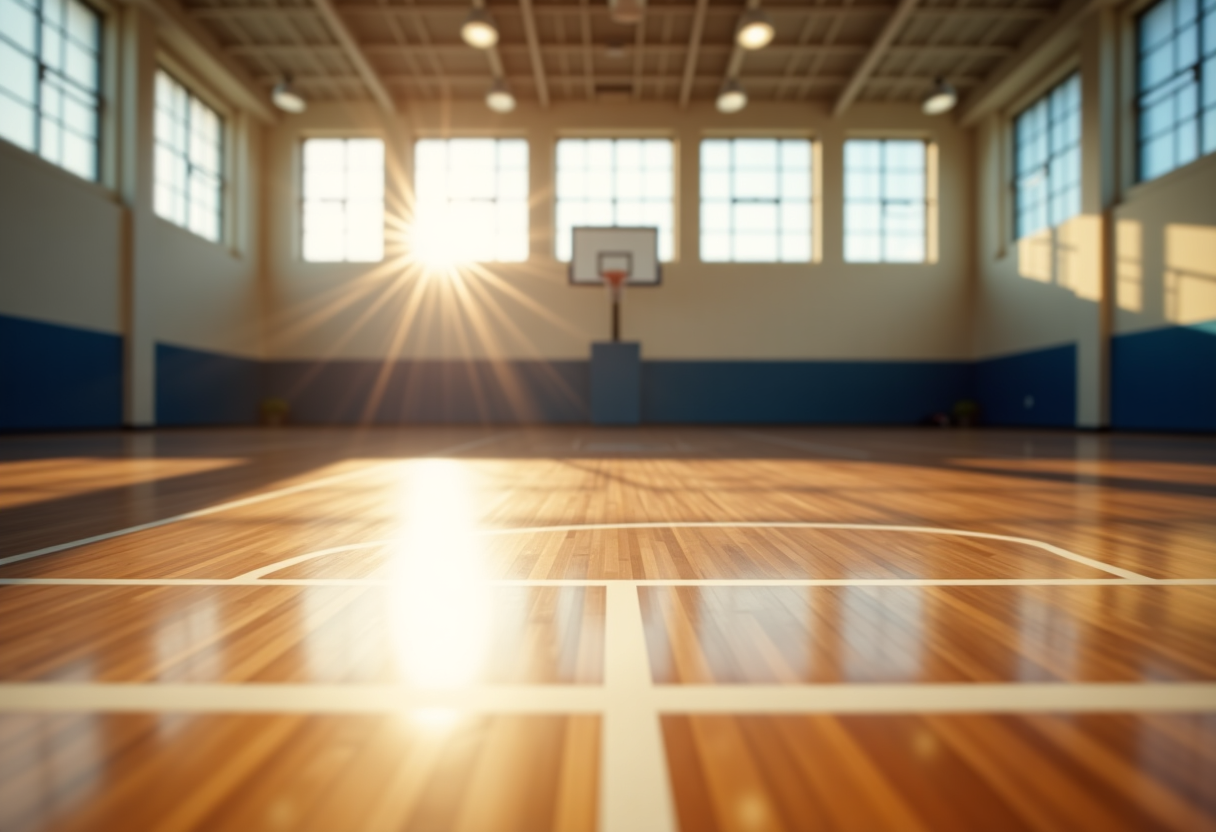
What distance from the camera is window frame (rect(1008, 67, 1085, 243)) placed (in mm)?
8914

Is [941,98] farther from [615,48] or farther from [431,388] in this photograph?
[431,388]

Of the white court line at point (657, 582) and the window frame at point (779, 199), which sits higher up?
the window frame at point (779, 199)

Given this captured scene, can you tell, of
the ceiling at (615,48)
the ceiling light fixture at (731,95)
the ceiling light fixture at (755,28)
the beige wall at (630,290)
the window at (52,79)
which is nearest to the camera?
the window at (52,79)

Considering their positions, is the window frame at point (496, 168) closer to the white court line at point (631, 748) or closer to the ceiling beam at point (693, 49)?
the ceiling beam at point (693, 49)

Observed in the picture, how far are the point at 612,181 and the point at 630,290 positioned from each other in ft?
6.21

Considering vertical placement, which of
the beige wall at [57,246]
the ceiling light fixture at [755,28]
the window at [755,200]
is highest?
the ceiling light fixture at [755,28]

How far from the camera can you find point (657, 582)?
138 cm

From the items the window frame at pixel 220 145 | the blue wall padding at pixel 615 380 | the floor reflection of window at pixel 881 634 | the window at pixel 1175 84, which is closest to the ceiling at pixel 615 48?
the window frame at pixel 220 145

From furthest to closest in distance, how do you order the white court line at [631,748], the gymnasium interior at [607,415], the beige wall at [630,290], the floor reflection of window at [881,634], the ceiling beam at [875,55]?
1. the beige wall at [630,290]
2. the ceiling beam at [875,55]
3. the floor reflection of window at [881,634]
4. the gymnasium interior at [607,415]
5. the white court line at [631,748]

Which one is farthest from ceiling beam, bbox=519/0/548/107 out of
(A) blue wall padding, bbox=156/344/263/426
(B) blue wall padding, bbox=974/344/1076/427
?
(B) blue wall padding, bbox=974/344/1076/427

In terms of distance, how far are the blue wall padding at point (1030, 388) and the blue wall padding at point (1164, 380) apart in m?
0.68

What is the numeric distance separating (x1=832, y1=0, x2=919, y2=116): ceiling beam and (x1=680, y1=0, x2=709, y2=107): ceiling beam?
7.92 ft

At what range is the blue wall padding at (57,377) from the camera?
697 centimetres

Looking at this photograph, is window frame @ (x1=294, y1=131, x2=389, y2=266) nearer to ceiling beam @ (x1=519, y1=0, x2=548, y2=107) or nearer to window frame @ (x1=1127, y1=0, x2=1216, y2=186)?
ceiling beam @ (x1=519, y1=0, x2=548, y2=107)
